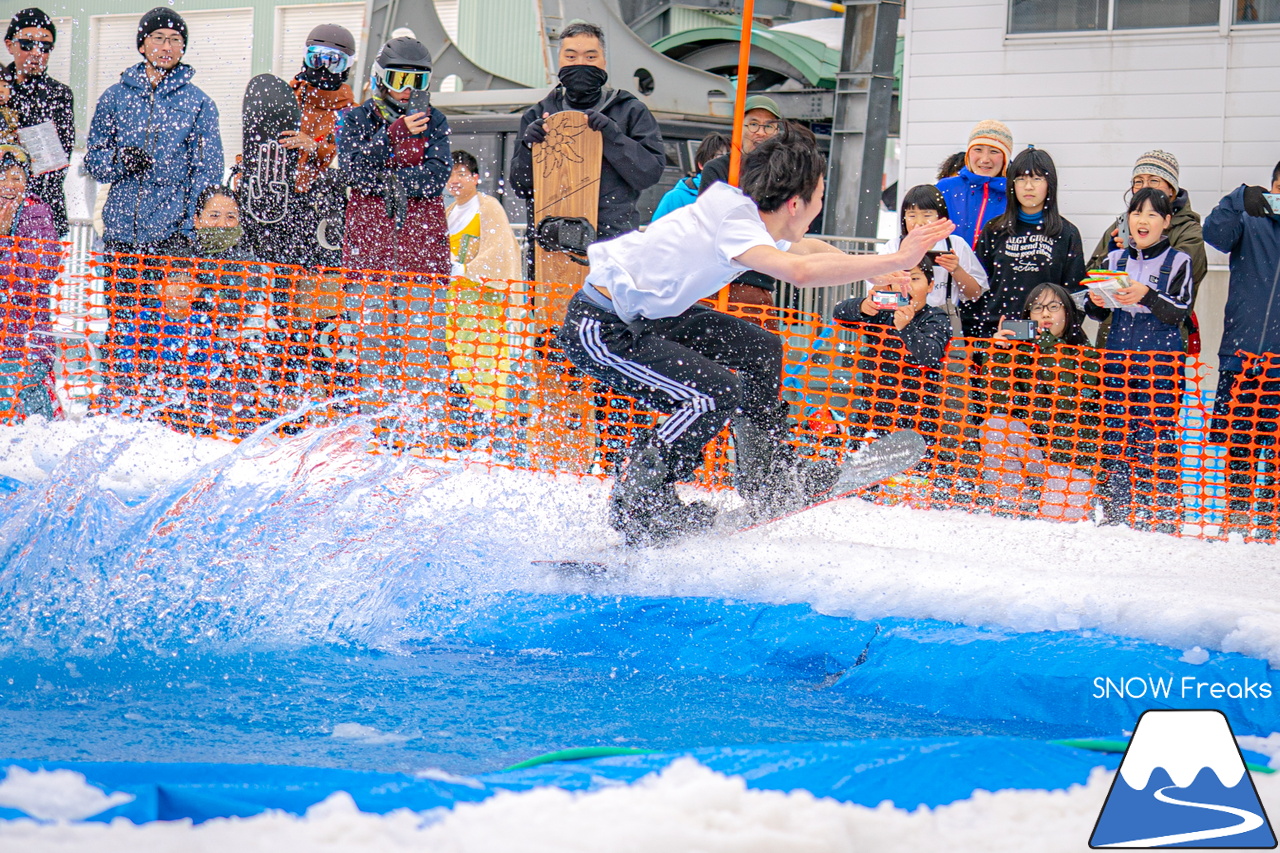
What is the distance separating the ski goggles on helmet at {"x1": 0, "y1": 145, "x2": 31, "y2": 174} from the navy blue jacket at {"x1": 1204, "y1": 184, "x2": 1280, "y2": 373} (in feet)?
20.1

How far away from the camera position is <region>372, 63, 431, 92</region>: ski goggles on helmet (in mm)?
6145

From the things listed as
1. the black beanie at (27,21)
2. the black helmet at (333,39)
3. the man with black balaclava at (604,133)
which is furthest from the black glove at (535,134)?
the black beanie at (27,21)

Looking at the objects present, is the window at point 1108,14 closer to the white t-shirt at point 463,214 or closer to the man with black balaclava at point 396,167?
the white t-shirt at point 463,214

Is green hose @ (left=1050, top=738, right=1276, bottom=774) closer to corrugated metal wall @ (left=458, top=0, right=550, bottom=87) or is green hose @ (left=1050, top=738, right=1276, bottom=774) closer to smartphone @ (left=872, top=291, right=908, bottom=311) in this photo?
smartphone @ (left=872, top=291, right=908, bottom=311)

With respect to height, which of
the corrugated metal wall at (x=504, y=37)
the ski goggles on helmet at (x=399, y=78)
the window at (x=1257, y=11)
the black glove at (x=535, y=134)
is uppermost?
the corrugated metal wall at (x=504, y=37)

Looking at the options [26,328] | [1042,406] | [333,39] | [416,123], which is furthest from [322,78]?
[1042,406]

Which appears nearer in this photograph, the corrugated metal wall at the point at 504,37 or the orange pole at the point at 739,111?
the orange pole at the point at 739,111

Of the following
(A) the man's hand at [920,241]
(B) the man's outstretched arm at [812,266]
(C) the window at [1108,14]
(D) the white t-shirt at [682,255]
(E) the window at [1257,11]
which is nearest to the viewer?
(A) the man's hand at [920,241]

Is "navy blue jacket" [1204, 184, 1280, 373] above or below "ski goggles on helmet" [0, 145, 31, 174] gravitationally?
below

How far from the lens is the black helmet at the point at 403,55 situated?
616 centimetres

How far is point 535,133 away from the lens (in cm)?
605

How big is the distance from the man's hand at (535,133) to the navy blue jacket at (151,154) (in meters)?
1.72

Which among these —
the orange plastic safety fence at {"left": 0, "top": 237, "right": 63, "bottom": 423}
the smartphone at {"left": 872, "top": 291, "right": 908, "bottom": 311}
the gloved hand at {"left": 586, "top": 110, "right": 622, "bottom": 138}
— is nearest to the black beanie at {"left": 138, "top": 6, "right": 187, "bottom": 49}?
the orange plastic safety fence at {"left": 0, "top": 237, "right": 63, "bottom": 423}

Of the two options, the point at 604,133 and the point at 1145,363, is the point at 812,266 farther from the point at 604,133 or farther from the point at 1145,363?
the point at 604,133
